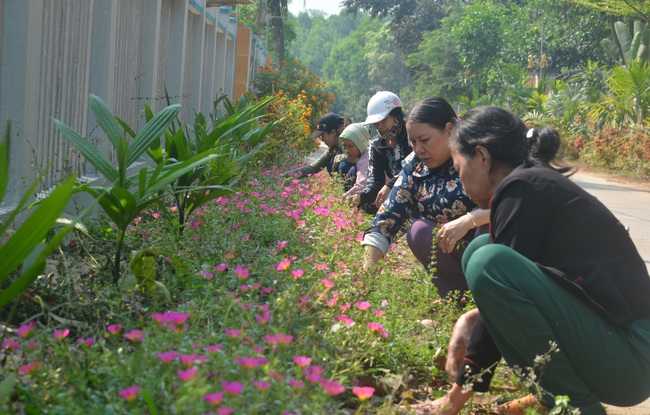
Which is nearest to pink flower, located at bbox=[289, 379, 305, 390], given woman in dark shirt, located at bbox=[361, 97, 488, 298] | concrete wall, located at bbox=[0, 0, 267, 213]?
concrete wall, located at bbox=[0, 0, 267, 213]

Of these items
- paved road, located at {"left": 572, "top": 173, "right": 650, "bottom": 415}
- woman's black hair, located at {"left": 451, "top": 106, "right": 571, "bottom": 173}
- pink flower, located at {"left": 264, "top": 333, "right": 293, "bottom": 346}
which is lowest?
paved road, located at {"left": 572, "top": 173, "right": 650, "bottom": 415}

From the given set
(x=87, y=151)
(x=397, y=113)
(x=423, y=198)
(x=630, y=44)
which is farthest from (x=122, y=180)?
(x=630, y=44)

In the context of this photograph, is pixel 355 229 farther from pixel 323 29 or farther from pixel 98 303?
pixel 323 29

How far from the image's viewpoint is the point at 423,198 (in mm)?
4957

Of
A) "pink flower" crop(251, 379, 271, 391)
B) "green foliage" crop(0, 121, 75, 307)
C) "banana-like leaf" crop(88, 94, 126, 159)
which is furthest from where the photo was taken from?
"banana-like leaf" crop(88, 94, 126, 159)

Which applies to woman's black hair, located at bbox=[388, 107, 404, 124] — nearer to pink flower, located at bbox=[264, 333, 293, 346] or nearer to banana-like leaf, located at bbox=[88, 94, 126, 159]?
banana-like leaf, located at bbox=[88, 94, 126, 159]

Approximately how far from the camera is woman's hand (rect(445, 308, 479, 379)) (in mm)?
3197

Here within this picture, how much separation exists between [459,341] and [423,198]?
1.80 metres

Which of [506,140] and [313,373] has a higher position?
[506,140]

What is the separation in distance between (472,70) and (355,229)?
1780 inches

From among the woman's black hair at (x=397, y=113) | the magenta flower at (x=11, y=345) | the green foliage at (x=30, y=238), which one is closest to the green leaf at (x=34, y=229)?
the green foliage at (x=30, y=238)

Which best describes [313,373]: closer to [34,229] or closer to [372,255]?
[34,229]

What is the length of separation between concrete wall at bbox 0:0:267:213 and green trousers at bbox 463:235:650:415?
1652mm

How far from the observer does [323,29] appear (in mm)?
164875
